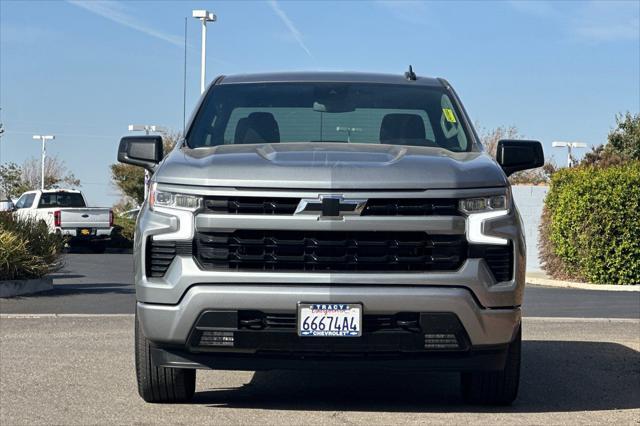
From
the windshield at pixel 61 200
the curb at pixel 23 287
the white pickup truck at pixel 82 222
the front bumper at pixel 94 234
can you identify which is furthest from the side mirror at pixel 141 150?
the windshield at pixel 61 200

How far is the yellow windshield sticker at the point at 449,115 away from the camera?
7.68 meters

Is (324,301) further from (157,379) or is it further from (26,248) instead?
(26,248)

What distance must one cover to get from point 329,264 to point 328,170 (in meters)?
0.54

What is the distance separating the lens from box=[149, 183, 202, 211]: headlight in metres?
6.18

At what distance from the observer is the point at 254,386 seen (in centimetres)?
770

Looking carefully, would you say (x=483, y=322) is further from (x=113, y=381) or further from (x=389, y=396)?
(x=113, y=381)

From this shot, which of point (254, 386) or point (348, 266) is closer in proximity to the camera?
point (348, 266)

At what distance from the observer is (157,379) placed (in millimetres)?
6660

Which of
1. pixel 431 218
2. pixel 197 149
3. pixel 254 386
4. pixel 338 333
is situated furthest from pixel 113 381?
pixel 431 218

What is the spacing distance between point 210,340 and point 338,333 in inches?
28.5

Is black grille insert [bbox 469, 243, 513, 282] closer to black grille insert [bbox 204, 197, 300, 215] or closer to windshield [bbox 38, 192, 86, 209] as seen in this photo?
black grille insert [bbox 204, 197, 300, 215]

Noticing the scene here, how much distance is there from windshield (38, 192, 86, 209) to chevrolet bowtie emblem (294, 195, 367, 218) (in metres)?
29.1

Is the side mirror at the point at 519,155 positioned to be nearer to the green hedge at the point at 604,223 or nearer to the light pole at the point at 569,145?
the green hedge at the point at 604,223

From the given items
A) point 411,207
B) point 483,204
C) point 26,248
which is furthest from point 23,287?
point 483,204
